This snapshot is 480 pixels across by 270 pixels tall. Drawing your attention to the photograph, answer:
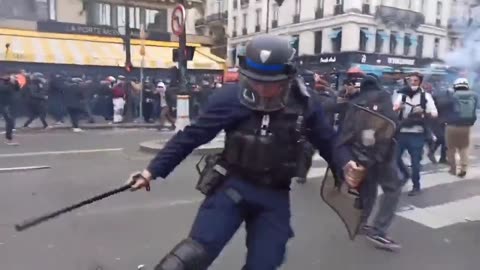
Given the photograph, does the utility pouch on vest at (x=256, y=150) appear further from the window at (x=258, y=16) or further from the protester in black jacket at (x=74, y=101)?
the window at (x=258, y=16)

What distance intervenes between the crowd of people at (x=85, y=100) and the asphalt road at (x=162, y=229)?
516cm

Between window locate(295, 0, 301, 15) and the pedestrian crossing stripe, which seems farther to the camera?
window locate(295, 0, 301, 15)

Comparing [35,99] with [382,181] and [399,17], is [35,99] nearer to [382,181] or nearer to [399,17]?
[382,181]

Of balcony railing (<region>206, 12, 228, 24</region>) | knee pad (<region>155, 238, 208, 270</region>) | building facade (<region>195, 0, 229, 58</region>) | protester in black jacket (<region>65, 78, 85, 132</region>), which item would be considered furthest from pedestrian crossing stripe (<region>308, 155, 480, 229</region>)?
balcony railing (<region>206, 12, 228, 24</region>)

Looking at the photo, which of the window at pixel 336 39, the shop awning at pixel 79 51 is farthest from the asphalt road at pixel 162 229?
the window at pixel 336 39

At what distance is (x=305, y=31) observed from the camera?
37.6 m

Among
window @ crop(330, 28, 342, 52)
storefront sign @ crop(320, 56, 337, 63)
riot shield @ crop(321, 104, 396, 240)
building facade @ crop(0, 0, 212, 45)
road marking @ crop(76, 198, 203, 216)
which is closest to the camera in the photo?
riot shield @ crop(321, 104, 396, 240)

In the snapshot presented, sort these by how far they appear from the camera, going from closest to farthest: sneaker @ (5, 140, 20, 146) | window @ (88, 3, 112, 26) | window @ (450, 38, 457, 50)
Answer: window @ (450, 38, 457, 50), sneaker @ (5, 140, 20, 146), window @ (88, 3, 112, 26)

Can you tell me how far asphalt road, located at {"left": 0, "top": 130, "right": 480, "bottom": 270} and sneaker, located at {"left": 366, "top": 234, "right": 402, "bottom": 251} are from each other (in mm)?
78

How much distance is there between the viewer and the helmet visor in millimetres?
2516

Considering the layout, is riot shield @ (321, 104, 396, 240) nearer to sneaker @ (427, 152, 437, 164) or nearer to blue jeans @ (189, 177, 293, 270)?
blue jeans @ (189, 177, 293, 270)

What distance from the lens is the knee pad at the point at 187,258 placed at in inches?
90.8

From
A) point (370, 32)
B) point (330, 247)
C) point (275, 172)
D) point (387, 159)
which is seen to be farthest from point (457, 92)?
point (370, 32)

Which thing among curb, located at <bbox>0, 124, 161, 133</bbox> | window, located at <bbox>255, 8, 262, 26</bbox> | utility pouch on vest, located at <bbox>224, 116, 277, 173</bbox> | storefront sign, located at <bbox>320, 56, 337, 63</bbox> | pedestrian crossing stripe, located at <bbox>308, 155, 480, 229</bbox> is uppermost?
window, located at <bbox>255, 8, 262, 26</bbox>
